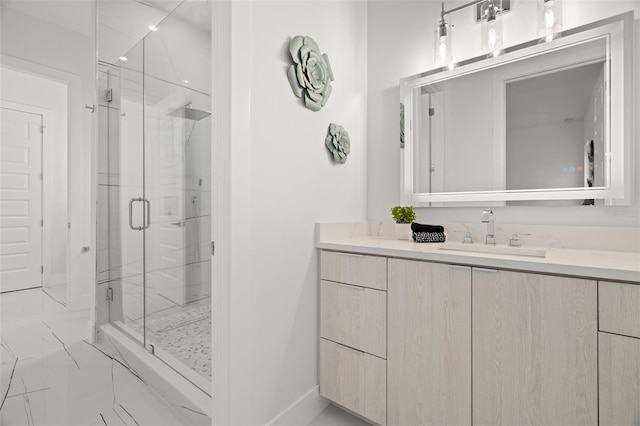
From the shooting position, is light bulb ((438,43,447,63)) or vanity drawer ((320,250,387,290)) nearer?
vanity drawer ((320,250,387,290))

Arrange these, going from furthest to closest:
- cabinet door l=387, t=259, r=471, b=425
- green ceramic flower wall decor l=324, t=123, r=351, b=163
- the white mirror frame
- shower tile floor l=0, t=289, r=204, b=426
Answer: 1. green ceramic flower wall decor l=324, t=123, r=351, b=163
2. shower tile floor l=0, t=289, r=204, b=426
3. the white mirror frame
4. cabinet door l=387, t=259, r=471, b=425

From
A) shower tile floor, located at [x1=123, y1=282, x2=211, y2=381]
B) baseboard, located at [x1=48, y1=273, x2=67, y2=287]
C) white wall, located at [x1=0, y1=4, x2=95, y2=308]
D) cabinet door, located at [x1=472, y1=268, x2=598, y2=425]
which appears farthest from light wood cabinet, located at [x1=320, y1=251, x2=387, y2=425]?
baseboard, located at [x1=48, y1=273, x2=67, y2=287]

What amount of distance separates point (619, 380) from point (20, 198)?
5.62 m

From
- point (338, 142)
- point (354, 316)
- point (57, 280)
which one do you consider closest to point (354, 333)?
point (354, 316)

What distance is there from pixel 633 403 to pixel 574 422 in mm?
166

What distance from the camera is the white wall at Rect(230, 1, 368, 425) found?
3.98 feet

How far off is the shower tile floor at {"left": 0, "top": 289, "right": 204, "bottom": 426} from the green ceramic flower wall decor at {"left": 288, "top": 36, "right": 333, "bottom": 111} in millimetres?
1624

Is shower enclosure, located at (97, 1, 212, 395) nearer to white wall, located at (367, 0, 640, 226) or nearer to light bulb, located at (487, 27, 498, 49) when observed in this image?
white wall, located at (367, 0, 640, 226)

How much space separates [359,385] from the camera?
1.43 metres

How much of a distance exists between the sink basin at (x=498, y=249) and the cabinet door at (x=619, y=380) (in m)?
0.42

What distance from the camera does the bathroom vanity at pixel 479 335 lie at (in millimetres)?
904

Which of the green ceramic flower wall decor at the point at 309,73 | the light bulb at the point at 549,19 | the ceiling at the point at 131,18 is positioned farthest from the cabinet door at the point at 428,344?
the ceiling at the point at 131,18

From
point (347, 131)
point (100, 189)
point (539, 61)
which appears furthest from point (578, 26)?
point (100, 189)

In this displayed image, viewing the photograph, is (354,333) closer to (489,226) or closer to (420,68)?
(489,226)
